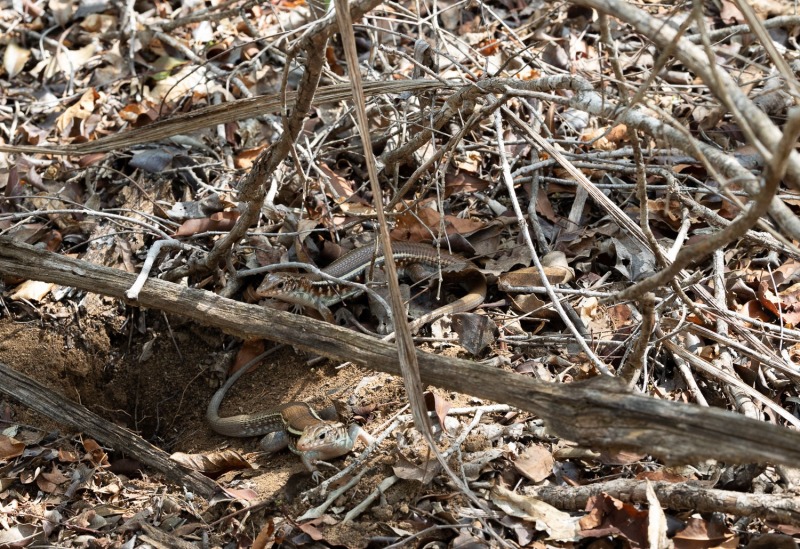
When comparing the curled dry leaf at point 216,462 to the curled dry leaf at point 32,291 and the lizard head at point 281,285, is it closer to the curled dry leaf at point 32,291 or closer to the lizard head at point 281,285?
the lizard head at point 281,285

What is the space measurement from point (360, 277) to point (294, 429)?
140 cm

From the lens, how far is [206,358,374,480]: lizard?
151 inches

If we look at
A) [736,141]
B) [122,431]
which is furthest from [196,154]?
[736,141]

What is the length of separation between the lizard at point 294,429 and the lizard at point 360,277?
0.61 meters

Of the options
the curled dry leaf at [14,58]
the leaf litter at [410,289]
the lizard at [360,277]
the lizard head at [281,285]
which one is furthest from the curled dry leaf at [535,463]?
the curled dry leaf at [14,58]

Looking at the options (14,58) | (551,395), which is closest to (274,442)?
(551,395)

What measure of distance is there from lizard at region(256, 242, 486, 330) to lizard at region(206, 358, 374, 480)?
0.61 m

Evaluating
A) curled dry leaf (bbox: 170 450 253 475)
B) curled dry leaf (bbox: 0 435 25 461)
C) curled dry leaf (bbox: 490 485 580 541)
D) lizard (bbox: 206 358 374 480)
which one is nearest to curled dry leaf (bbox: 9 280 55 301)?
curled dry leaf (bbox: 0 435 25 461)

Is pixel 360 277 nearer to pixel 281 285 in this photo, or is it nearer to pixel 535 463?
pixel 281 285

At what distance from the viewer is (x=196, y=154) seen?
550cm

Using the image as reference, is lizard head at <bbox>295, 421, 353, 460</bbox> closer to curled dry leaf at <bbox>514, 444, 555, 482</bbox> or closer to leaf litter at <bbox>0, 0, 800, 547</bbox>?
leaf litter at <bbox>0, 0, 800, 547</bbox>

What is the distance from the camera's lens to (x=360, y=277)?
5121 mm

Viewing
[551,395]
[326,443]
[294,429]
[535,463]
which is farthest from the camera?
[294,429]

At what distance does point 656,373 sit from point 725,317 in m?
0.47
